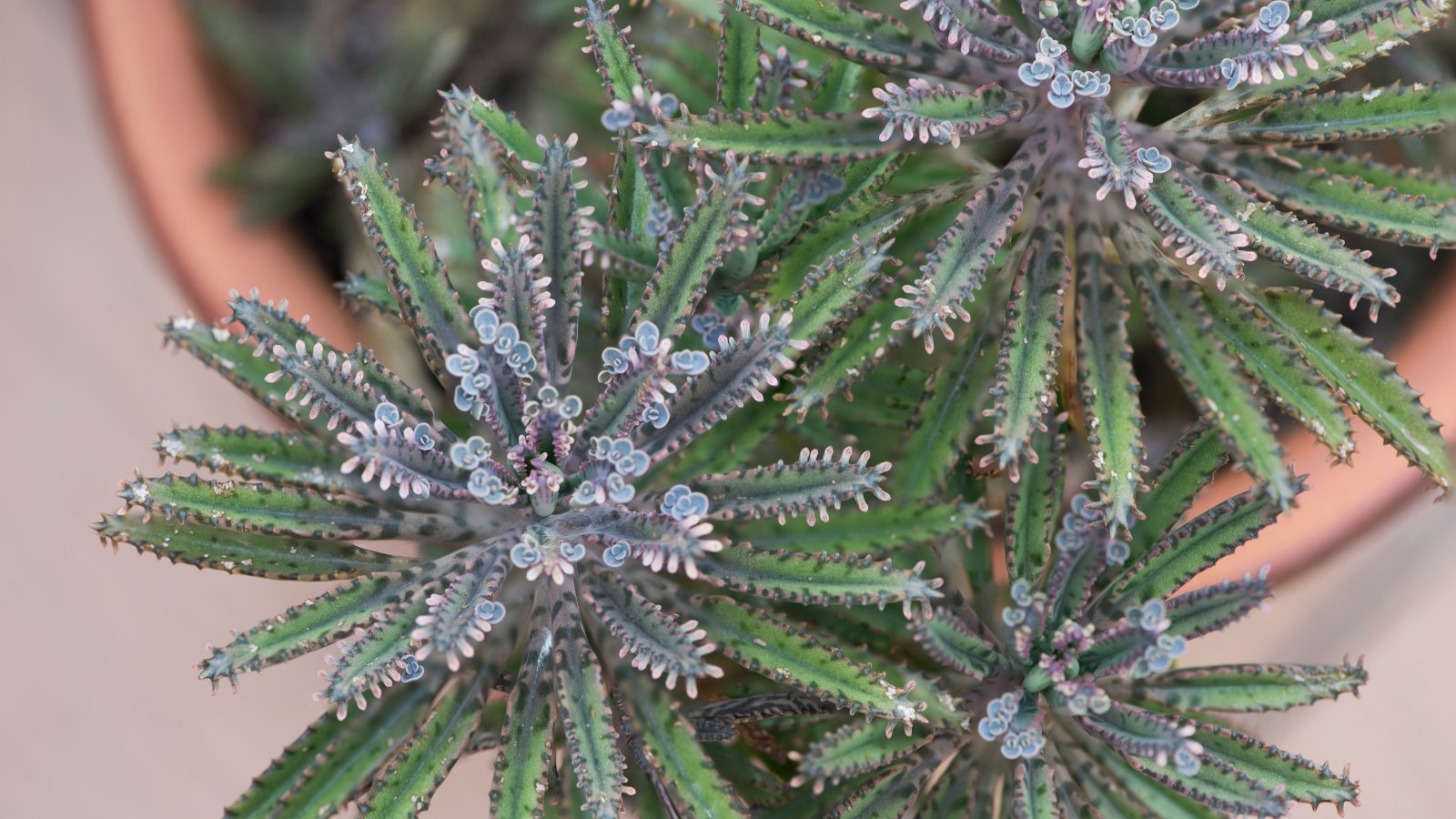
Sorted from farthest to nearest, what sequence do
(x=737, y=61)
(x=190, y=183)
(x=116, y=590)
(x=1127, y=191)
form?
(x=116, y=590) < (x=190, y=183) < (x=737, y=61) < (x=1127, y=191)

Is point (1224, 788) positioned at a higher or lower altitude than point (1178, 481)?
lower

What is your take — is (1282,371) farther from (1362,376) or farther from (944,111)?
(944,111)

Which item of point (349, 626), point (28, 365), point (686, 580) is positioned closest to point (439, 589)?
point (349, 626)

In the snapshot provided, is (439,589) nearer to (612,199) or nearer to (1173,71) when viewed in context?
(612,199)

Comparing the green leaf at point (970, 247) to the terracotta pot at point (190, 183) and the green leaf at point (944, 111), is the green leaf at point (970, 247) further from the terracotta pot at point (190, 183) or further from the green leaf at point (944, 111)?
the terracotta pot at point (190, 183)

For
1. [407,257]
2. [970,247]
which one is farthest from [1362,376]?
[407,257]

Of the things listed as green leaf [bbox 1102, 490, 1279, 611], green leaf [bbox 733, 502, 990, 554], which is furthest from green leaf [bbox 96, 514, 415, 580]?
green leaf [bbox 1102, 490, 1279, 611]
